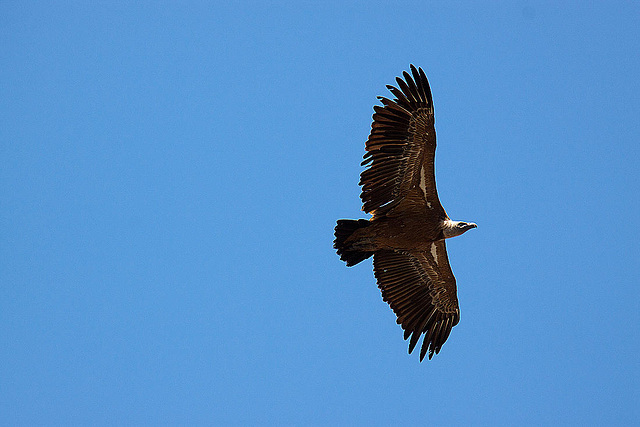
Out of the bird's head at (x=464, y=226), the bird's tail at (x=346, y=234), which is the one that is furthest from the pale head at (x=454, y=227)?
the bird's tail at (x=346, y=234)

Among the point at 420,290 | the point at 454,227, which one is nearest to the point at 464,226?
the point at 454,227

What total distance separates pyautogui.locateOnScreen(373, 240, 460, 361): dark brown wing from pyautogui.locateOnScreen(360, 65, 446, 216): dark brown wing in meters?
1.31

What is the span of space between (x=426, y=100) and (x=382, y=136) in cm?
96

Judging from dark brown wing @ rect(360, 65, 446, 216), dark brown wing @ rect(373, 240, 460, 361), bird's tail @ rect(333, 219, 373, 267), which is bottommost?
dark brown wing @ rect(373, 240, 460, 361)

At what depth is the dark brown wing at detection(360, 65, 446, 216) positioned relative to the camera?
13148mm

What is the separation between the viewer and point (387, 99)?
43.1 feet

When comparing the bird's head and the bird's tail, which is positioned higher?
the bird's tail

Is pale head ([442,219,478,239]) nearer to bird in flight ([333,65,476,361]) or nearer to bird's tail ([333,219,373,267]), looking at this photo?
bird in flight ([333,65,476,361])

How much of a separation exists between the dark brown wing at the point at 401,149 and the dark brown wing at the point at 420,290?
131cm

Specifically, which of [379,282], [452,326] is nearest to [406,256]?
[379,282]

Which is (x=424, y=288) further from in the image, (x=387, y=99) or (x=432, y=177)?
(x=387, y=99)

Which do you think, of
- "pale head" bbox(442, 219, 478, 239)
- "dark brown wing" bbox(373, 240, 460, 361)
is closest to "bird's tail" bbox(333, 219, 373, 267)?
"dark brown wing" bbox(373, 240, 460, 361)

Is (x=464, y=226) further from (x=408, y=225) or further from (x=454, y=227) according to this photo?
(x=408, y=225)

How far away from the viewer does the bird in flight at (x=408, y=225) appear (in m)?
13.2
